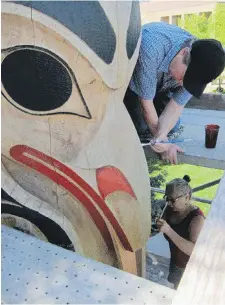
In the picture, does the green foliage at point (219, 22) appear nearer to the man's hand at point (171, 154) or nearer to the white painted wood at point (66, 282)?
the man's hand at point (171, 154)

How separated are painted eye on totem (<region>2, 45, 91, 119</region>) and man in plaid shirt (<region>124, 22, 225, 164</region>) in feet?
1.28

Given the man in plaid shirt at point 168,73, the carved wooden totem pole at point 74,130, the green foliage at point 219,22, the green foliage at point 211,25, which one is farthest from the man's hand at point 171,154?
the green foliage at point 219,22

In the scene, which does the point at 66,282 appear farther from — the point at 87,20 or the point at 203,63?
the point at 203,63

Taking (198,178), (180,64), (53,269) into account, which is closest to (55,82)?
A: (53,269)

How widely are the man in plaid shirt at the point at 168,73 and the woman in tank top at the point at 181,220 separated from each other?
1.48 ft

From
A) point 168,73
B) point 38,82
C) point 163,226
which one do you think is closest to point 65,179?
point 38,82

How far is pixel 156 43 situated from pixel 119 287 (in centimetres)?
→ 92

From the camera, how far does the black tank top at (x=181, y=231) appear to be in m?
2.14

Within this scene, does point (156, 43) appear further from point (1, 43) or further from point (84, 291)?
point (84, 291)

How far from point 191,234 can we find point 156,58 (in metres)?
0.97

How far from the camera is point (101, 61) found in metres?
1.13

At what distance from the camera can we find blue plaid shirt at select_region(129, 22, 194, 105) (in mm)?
1492

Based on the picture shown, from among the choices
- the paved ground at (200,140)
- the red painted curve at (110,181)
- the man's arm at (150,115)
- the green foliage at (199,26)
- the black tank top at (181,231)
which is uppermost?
the man's arm at (150,115)

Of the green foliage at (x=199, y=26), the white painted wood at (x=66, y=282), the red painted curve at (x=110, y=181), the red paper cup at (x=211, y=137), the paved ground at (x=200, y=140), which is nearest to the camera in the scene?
the white painted wood at (x=66, y=282)
